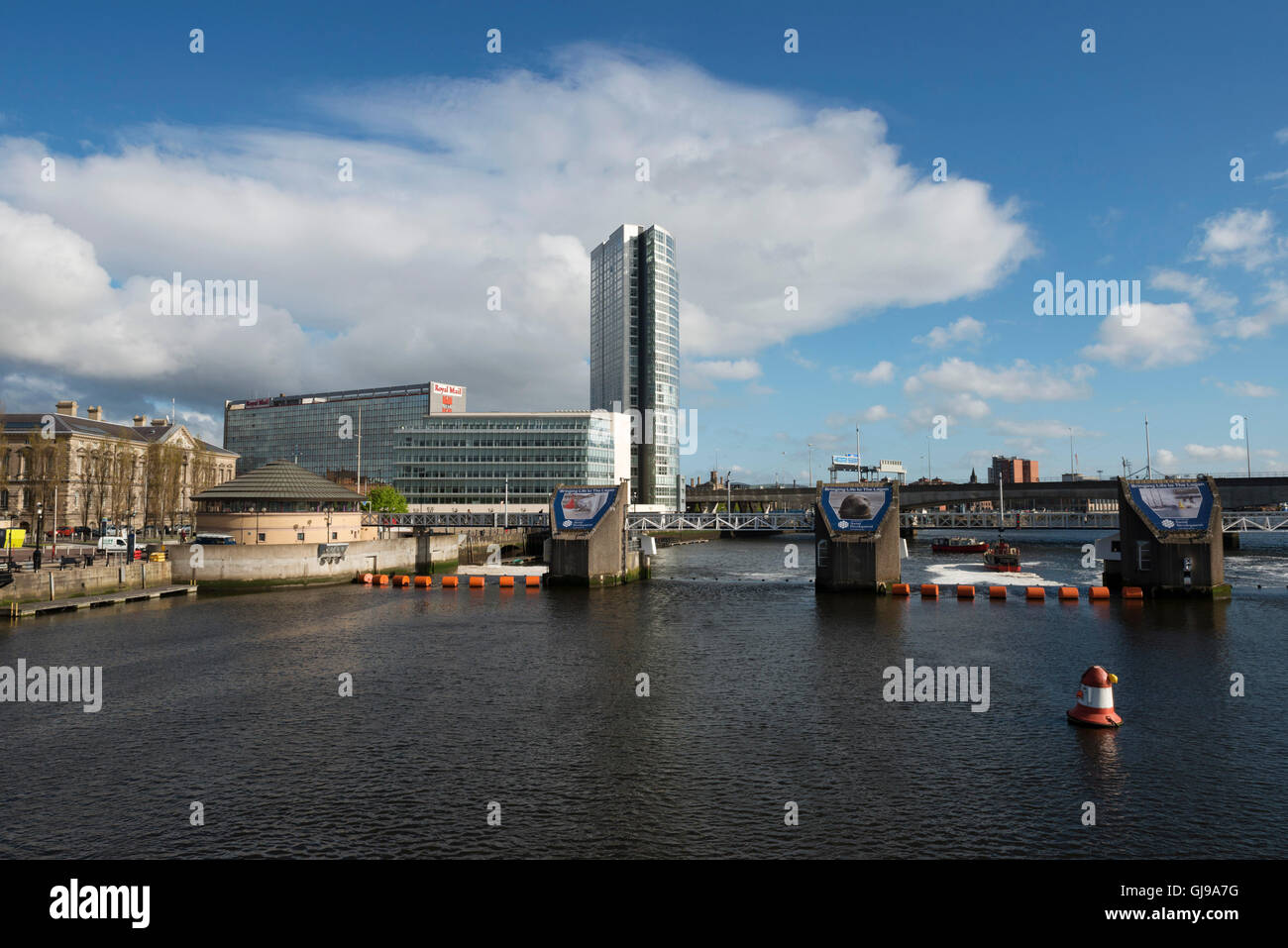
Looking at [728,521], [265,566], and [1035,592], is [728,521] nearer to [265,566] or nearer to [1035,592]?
[1035,592]

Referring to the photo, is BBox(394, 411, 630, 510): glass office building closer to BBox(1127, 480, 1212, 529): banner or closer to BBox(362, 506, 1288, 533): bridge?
BBox(362, 506, 1288, 533): bridge

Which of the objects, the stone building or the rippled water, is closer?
the rippled water

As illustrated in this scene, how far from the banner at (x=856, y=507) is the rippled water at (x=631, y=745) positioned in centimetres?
2085

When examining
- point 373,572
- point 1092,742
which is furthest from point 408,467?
point 1092,742

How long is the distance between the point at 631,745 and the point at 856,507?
5393cm

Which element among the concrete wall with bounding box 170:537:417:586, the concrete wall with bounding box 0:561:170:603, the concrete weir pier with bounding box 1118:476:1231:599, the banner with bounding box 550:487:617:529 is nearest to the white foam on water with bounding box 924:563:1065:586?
the concrete weir pier with bounding box 1118:476:1231:599

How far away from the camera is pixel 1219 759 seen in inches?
1068

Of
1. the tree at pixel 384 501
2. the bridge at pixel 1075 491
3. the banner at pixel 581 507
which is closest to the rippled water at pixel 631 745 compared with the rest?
the banner at pixel 581 507

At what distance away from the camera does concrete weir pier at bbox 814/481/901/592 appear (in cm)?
7638

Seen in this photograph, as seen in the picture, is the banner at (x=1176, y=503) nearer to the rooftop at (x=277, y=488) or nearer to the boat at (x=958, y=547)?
the boat at (x=958, y=547)
